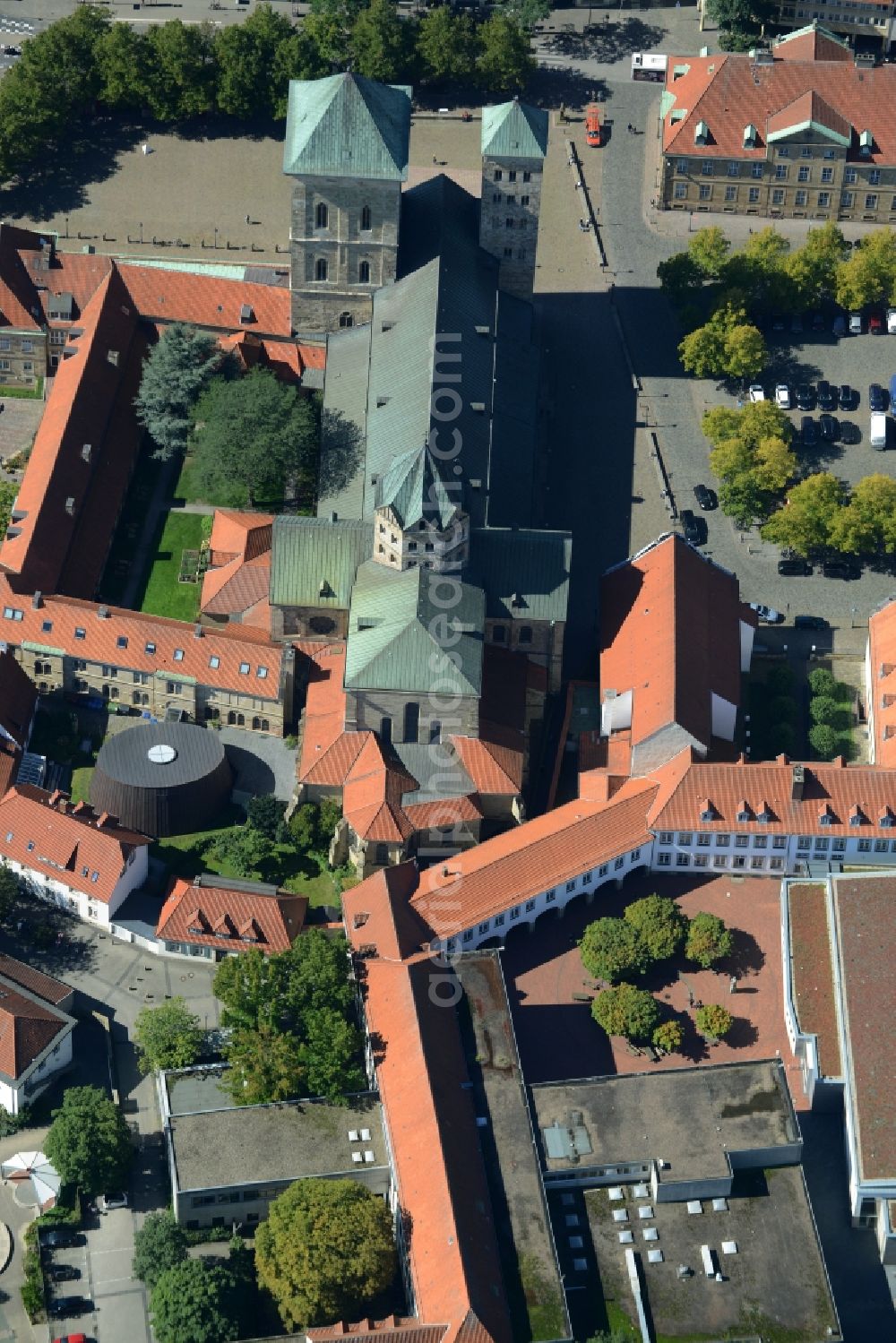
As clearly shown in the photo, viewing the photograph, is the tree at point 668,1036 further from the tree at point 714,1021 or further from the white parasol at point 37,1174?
the white parasol at point 37,1174

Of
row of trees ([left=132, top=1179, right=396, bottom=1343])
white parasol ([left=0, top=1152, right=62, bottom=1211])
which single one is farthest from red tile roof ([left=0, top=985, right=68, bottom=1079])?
row of trees ([left=132, top=1179, right=396, bottom=1343])

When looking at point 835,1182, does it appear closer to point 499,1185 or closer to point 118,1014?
point 499,1185

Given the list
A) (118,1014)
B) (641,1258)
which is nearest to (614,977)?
(641,1258)

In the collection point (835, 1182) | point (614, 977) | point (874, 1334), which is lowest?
point (874, 1334)


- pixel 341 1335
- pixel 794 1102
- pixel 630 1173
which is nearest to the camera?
pixel 341 1335

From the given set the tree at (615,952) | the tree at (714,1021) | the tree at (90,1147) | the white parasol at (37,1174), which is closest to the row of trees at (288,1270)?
the tree at (90,1147)

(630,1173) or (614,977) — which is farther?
(614,977)
